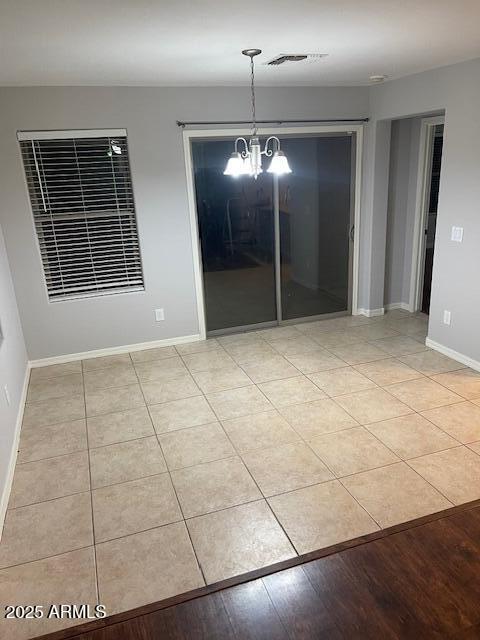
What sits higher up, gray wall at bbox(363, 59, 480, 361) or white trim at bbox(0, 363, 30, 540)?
gray wall at bbox(363, 59, 480, 361)

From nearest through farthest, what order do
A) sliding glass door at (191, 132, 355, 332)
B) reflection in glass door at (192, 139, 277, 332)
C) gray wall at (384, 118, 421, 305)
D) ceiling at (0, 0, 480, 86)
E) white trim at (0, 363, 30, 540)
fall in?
ceiling at (0, 0, 480, 86) → white trim at (0, 363, 30, 540) → reflection in glass door at (192, 139, 277, 332) → sliding glass door at (191, 132, 355, 332) → gray wall at (384, 118, 421, 305)

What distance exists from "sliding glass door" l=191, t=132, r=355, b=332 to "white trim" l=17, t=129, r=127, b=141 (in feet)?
2.38

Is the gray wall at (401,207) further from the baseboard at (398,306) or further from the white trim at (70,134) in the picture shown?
the white trim at (70,134)

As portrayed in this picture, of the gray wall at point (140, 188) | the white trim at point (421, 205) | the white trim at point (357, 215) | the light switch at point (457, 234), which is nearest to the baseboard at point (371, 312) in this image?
the white trim at point (357, 215)

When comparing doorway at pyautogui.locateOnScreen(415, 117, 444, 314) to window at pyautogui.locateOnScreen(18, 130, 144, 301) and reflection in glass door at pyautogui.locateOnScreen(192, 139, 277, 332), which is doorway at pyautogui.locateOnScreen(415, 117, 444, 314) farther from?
window at pyautogui.locateOnScreen(18, 130, 144, 301)

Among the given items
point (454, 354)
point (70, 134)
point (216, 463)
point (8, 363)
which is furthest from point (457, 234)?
point (8, 363)

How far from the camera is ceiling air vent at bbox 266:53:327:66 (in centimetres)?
304

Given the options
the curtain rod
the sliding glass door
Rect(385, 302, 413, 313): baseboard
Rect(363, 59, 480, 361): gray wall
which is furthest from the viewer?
Rect(385, 302, 413, 313): baseboard

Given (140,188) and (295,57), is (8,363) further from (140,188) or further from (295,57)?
(295,57)

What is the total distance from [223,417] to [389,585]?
1617 millimetres

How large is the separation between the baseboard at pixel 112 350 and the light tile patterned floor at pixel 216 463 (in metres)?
0.09

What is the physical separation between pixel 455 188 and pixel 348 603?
3.24 metres

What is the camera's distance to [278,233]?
4.75 m

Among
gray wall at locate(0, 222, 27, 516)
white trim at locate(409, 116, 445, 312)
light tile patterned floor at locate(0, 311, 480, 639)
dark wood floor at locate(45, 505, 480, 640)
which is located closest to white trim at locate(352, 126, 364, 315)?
white trim at locate(409, 116, 445, 312)
